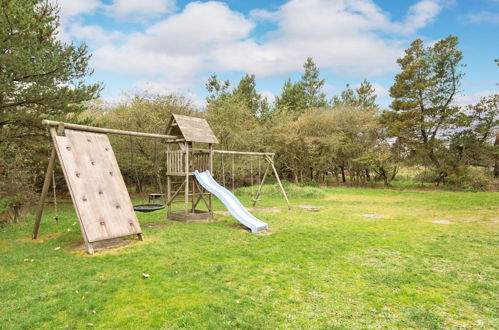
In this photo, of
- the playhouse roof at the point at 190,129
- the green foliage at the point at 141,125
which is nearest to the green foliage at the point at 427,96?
the green foliage at the point at 141,125

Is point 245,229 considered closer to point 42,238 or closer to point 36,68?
point 42,238

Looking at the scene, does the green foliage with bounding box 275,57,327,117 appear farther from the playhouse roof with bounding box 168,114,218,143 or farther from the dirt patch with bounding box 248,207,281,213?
the playhouse roof with bounding box 168,114,218,143

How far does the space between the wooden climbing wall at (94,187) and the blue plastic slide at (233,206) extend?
2954 millimetres

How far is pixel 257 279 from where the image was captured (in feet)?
15.1

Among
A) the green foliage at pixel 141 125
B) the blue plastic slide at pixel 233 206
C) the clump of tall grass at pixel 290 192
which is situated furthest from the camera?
the clump of tall grass at pixel 290 192

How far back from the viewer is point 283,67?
3462cm

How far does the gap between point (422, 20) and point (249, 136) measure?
1217cm

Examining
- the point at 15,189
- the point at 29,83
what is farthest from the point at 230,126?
the point at 15,189

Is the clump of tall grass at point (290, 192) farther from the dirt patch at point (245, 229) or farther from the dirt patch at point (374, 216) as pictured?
the dirt patch at point (245, 229)

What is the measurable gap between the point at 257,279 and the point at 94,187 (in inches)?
163

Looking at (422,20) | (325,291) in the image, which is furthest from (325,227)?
(422,20)

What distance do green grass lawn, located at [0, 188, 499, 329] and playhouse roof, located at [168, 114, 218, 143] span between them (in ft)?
9.64

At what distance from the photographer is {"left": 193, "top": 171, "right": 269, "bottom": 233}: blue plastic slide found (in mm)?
8203

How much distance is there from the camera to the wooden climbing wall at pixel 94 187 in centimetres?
597
